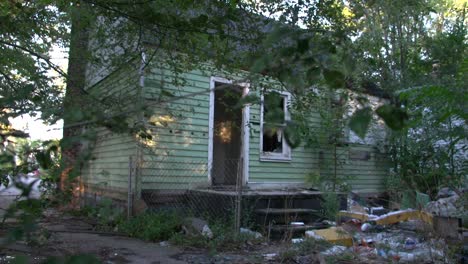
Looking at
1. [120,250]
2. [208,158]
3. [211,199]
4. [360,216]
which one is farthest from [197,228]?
→ [360,216]

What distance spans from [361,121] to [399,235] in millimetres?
5802

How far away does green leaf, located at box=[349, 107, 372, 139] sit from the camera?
1.24 m

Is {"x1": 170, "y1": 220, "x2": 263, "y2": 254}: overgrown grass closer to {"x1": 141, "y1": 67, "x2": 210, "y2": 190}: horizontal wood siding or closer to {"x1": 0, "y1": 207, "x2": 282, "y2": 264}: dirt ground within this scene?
{"x1": 0, "y1": 207, "x2": 282, "y2": 264}: dirt ground

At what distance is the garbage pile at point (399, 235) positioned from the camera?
4645 millimetres

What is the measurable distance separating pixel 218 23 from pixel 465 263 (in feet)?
11.7

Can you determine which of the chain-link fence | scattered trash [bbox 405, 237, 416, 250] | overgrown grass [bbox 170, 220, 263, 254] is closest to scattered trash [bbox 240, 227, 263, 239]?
overgrown grass [bbox 170, 220, 263, 254]

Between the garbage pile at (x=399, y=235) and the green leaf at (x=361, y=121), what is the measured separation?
3.61 meters

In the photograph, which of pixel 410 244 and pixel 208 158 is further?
pixel 208 158

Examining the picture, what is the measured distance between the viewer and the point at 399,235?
6.40 m

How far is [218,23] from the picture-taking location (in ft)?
13.0

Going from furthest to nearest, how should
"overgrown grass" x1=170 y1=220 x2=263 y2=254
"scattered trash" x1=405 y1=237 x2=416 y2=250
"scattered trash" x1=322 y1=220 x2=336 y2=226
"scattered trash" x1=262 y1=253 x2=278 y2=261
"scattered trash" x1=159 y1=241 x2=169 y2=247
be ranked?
"scattered trash" x1=322 y1=220 x2=336 y2=226
"scattered trash" x1=159 y1=241 x2=169 y2=247
"overgrown grass" x1=170 y1=220 x2=263 y2=254
"scattered trash" x1=405 y1=237 x2=416 y2=250
"scattered trash" x1=262 y1=253 x2=278 y2=261

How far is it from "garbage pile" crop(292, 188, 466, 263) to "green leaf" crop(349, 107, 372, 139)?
3608 millimetres

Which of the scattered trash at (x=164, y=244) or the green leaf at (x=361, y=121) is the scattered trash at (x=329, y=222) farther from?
the green leaf at (x=361, y=121)

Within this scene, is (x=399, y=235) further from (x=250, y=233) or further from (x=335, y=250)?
(x=250, y=233)
